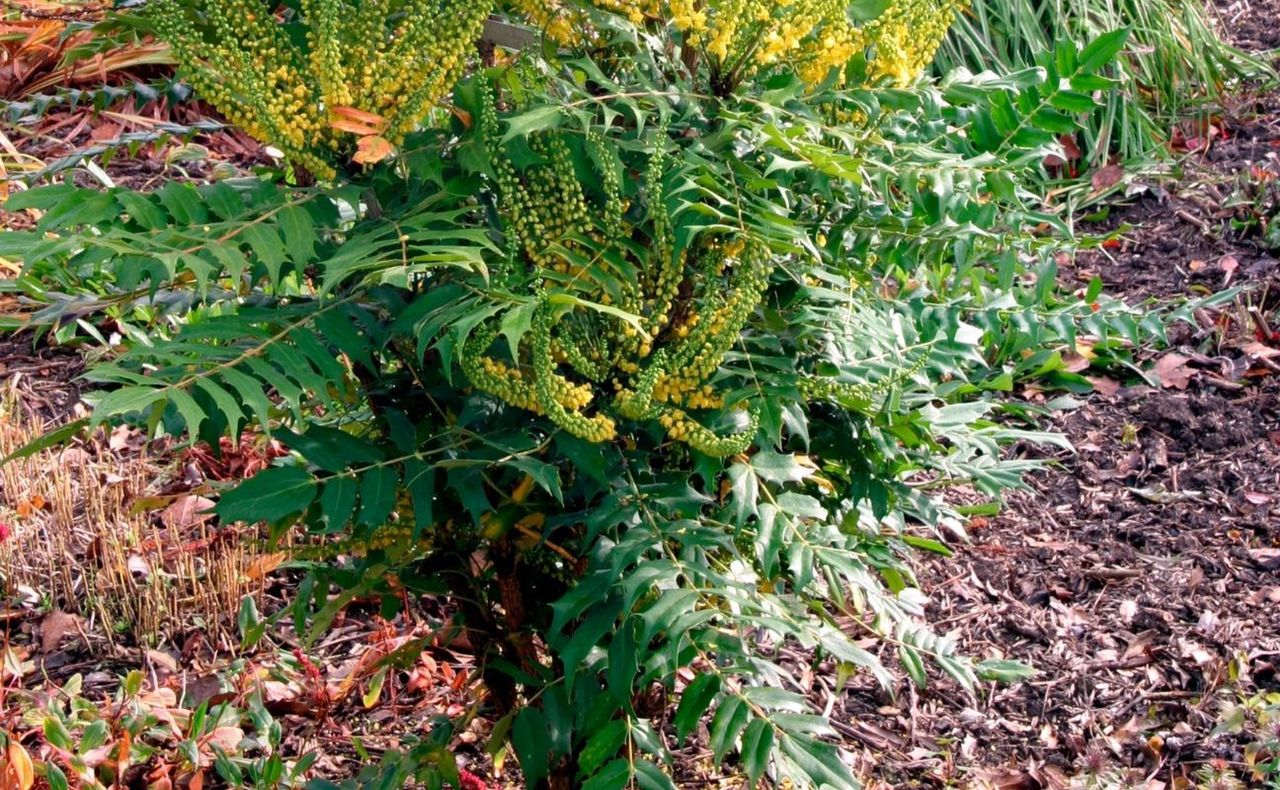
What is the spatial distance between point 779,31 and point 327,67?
0.68 meters

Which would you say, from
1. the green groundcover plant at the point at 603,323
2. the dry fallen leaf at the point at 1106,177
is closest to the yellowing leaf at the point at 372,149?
the green groundcover plant at the point at 603,323

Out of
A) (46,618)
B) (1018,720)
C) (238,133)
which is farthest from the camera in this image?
(238,133)

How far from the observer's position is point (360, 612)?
Result: 3.64m

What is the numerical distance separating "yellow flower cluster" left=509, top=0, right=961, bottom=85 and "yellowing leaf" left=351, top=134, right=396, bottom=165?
0.39m

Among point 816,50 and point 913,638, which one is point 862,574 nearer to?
point 913,638

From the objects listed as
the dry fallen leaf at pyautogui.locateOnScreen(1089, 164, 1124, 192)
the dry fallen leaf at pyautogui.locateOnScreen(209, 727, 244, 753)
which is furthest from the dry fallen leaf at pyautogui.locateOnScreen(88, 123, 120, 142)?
the dry fallen leaf at pyautogui.locateOnScreen(1089, 164, 1124, 192)

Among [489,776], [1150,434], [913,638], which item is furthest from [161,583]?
[1150,434]

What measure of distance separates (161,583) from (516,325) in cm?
212

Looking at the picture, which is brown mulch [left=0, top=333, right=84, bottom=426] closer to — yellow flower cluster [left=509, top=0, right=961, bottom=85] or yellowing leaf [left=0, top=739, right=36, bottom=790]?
yellowing leaf [left=0, top=739, right=36, bottom=790]

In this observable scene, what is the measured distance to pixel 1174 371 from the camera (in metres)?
Result: 4.40

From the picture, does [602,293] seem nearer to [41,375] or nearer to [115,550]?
[115,550]

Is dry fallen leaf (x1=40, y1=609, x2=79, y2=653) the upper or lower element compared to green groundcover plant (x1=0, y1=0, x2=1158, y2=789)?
lower

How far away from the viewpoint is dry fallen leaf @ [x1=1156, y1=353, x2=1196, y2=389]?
4.37 meters

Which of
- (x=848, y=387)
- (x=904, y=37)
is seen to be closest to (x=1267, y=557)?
(x=848, y=387)
